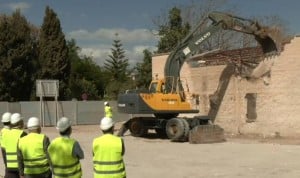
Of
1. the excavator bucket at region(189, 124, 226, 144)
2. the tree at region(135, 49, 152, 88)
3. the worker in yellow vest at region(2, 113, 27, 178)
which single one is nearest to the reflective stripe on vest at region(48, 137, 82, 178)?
the worker in yellow vest at region(2, 113, 27, 178)

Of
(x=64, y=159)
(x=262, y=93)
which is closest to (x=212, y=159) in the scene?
(x=262, y=93)

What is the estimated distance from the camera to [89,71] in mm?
77750

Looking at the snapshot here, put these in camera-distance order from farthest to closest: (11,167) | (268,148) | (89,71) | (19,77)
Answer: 1. (89,71)
2. (19,77)
3. (268,148)
4. (11,167)

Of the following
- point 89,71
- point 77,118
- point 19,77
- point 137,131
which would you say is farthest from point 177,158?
point 89,71

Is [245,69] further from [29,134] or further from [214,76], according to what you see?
[29,134]

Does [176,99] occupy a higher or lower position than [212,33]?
lower

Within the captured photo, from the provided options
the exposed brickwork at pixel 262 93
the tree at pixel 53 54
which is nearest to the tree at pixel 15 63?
the tree at pixel 53 54

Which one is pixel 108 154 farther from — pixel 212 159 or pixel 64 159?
pixel 212 159

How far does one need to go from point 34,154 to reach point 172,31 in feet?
170

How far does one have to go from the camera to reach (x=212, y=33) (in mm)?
28484

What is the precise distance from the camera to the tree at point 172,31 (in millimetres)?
59156

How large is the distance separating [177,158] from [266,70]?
9936 millimetres

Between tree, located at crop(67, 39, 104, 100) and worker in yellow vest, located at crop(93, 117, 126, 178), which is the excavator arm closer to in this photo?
worker in yellow vest, located at crop(93, 117, 126, 178)

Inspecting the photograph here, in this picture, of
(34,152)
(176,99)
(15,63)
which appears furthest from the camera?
(15,63)
